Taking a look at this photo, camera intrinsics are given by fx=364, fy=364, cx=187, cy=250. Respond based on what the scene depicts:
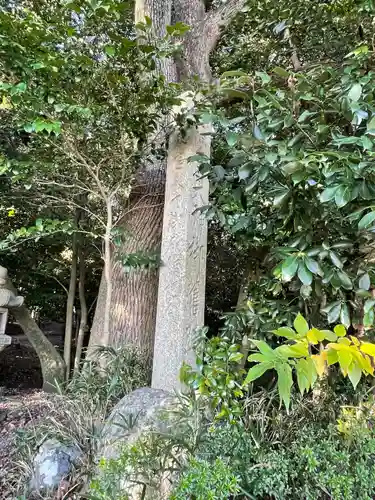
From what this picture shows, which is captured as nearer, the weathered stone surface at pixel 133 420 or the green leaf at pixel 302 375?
the green leaf at pixel 302 375

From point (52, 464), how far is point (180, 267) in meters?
1.20

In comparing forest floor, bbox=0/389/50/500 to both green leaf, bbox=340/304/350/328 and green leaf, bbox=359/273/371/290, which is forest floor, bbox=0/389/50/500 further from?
green leaf, bbox=359/273/371/290

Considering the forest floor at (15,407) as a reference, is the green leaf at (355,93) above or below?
above

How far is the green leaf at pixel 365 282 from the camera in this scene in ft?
3.80

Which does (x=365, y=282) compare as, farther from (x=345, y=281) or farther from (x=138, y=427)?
(x=138, y=427)

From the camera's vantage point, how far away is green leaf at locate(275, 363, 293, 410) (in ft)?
2.19

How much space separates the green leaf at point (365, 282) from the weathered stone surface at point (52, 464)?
1.57 metres

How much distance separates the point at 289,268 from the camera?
3.51ft

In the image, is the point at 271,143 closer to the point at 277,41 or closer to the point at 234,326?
the point at 234,326

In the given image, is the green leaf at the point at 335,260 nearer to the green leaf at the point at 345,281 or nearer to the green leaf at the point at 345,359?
the green leaf at the point at 345,281

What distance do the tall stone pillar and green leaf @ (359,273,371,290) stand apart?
3.60ft

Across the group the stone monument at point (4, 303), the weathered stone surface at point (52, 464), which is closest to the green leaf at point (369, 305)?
the weathered stone surface at point (52, 464)

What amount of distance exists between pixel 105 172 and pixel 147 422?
162 centimetres

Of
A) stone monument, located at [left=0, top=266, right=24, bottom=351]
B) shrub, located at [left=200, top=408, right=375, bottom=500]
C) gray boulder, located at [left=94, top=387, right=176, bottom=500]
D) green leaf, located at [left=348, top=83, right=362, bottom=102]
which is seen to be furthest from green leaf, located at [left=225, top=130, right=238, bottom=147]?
stone monument, located at [left=0, top=266, right=24, bottom=351]
